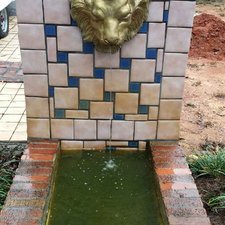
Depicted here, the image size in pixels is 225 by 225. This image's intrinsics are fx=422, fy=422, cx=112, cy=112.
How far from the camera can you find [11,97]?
4.96m

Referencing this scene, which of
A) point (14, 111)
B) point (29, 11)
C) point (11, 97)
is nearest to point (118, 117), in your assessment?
point (29, 11)

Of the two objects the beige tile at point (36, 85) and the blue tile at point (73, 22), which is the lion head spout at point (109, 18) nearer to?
the blue tile at point (73, 22)

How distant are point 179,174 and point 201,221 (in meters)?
0.52

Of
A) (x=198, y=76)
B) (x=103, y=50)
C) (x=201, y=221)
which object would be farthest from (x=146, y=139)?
(x=198, y=76)

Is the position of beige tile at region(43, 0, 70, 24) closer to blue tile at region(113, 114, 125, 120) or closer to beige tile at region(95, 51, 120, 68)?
beige tile at region(95, 51, 120, 68)

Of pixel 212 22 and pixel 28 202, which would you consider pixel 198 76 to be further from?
pixel 28 202

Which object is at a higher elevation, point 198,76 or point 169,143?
point 169,143

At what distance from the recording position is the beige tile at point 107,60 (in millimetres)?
3087

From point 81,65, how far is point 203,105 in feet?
8.53

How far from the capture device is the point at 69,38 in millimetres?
3020

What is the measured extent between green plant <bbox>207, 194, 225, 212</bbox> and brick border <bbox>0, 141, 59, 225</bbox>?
1139mm

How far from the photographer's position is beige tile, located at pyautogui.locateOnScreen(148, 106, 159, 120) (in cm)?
331

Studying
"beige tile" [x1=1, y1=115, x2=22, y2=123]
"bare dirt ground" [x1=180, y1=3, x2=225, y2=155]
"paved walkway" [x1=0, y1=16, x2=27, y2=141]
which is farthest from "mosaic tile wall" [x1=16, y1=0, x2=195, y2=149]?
"beige tile" [x1=1, y1=115, x2=22, y2=123]

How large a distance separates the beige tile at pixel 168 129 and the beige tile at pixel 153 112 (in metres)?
0.07
